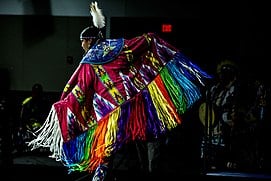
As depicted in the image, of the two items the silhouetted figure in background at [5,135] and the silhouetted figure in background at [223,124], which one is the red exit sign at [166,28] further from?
the silhouetted figure in background at [5,135]

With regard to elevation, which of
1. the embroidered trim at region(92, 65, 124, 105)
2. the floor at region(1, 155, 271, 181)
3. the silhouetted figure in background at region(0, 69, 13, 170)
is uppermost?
the embroidered trim at region(92, 65, 124, 105)

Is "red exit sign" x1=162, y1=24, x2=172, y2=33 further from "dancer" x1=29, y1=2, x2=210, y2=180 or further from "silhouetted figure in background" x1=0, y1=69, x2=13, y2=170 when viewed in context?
"dancer" x1=29, y1=2, x2=210, y2=180

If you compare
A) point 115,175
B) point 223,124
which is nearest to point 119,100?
point 115,175

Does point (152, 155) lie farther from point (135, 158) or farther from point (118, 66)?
point (118, 66)

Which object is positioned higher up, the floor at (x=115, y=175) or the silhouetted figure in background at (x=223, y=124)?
the silhouetted figure in background at (x=223, y=124)

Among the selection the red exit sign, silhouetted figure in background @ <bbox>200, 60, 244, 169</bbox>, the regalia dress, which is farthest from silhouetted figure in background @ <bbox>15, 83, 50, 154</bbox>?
the regalia dress

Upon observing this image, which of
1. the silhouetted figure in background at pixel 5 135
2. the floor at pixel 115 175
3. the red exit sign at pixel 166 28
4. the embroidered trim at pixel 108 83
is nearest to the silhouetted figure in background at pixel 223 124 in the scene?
the floor at pixel 115 175

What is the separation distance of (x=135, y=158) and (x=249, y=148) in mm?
1281

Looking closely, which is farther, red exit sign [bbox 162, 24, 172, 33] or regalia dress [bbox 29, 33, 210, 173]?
red exit sign [bbox 162, 24, 172, 33]

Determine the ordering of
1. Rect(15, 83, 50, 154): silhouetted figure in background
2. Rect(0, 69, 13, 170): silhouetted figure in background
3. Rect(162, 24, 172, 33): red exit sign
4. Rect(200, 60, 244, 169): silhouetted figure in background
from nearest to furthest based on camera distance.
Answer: Rect(0, 69, 13, 170): silhouetted figure in background, Rect(200, 60, 244, 169): silhouetted figure in background, Rect(15, 83, 50, 154): silhouetted figure in background, Rect(162, 24, 172, 33): red exit sign

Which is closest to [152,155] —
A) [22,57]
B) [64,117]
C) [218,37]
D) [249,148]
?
[249,148]

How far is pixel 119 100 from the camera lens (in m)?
3.96

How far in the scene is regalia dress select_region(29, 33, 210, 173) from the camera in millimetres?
3938

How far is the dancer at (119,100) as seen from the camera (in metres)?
3.94
